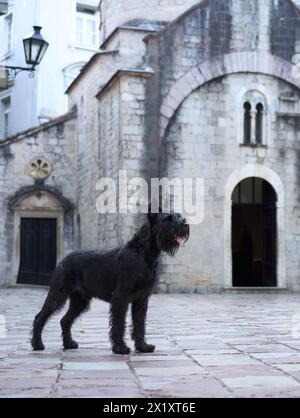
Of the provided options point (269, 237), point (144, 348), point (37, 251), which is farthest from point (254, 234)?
point (144, 348)

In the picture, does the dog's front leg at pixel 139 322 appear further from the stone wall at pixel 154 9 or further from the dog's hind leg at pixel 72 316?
the stone wall at pixel 154 9

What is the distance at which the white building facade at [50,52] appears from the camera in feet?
84.3

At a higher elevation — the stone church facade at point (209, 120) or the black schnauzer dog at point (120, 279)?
the stone church facade at point (209, 120)

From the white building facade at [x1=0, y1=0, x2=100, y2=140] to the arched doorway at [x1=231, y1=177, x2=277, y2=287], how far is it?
897 cm

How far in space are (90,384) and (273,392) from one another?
1211 mm

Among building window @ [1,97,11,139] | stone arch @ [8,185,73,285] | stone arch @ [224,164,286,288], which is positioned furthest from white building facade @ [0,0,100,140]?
stone arch @ [224,164,286,288]

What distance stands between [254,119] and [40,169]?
721cm

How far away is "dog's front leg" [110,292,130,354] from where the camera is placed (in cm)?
567

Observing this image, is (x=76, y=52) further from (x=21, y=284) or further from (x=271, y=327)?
(x=271, y=327)

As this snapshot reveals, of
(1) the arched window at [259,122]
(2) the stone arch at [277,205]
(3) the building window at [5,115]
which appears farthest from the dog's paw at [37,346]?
(3) the building window at [5,115]

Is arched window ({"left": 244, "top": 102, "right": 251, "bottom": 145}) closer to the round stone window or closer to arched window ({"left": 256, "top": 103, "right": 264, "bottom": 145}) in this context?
arched window ({"left": 256, "top": 103, "right": 264, "bottom": 145})

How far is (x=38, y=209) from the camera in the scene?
794 inches

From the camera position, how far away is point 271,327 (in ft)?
27.9
